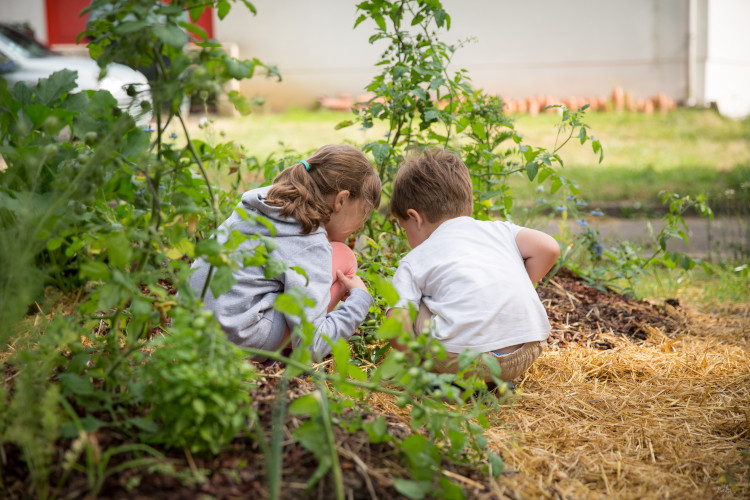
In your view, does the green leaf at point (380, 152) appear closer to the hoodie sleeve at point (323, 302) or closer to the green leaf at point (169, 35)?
the hoodie sleeve at point (323, 302)

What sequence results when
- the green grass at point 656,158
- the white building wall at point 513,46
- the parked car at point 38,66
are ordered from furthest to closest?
the white building wall at point 513,46
the parked car at point 38,66
the green grass at point 656,158

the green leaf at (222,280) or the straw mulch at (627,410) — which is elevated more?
the green leaf at (222,280)

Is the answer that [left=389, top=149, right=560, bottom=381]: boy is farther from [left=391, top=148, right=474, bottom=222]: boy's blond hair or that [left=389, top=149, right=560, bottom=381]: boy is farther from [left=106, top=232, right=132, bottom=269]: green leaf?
[left=106, top=232, right=132, bottom=269]: green leaf

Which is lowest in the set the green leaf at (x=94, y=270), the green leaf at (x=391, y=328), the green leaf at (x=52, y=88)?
the green leaf at (x=391, y=328)

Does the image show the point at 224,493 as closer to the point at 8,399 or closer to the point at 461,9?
the point at 8,399

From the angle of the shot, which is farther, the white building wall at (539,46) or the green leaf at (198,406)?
the white building wall at (539,46)

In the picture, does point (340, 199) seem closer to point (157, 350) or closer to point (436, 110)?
point (436, 110)

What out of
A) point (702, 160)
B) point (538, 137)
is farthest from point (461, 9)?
point (702, 160)

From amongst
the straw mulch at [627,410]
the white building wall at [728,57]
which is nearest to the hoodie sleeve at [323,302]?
the straw mulch at [627,410]

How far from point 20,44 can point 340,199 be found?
7513 mm

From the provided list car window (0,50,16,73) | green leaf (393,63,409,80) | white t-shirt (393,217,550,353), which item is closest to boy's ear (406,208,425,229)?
white t-shirt (393,217,550,353)

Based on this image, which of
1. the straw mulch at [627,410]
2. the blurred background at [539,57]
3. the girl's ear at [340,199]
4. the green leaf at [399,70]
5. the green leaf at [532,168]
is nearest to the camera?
the straw mulch at [627,410]

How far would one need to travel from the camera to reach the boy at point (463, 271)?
85.0 inches

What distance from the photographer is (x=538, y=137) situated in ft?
30.0
